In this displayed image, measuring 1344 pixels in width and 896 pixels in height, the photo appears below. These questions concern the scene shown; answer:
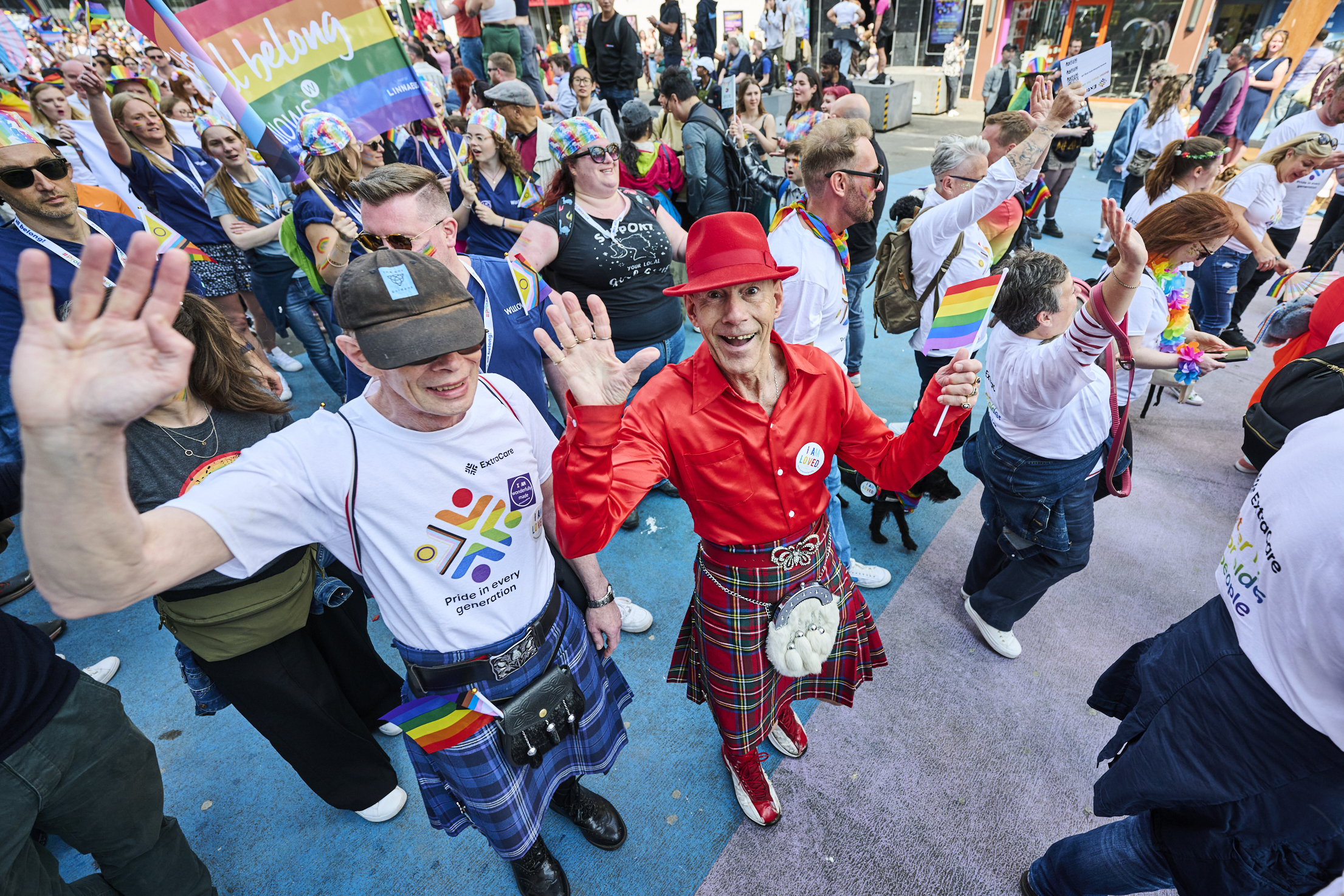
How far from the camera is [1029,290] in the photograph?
2.31 metres

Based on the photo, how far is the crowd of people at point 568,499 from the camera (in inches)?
51.1

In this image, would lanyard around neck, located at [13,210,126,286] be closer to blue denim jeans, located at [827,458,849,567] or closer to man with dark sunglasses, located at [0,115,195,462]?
man with dark sunglasses, located at [0,115,195,462]

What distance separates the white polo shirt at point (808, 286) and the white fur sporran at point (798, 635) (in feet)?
3.84

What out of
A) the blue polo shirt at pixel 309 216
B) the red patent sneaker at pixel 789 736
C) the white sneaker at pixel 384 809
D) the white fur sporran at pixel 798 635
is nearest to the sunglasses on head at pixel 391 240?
the blue polo shirt at pixel 309 216

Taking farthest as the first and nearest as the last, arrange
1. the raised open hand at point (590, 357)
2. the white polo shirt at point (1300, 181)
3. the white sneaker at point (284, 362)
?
the white sneaker at point (284, 362), the white polo shirt at point (1300, 181), the raised open hand at point (590, 357)

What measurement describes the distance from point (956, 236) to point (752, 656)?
7.73 feet

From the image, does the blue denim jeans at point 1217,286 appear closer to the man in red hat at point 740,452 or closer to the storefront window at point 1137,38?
the man in red hat at point 740,452

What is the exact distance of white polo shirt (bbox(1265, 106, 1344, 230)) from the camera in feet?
17.2

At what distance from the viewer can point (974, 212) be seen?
292 centimetres

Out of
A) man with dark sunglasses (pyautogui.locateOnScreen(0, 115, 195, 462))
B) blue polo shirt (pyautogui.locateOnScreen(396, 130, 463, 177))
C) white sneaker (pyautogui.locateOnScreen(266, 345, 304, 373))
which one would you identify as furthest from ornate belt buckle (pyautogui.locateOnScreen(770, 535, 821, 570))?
white sneaker (pyautogui.locateOnScreen(266, 345, 304, 373))

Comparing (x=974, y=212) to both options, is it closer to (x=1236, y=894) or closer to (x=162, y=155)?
(x=1236, y=894)

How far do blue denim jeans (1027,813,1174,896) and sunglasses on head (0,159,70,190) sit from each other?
15.8 feet

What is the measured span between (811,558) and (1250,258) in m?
6.10

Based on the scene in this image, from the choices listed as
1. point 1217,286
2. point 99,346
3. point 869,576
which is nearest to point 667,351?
point 869,576
